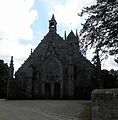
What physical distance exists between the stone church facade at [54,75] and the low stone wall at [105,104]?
119 feet

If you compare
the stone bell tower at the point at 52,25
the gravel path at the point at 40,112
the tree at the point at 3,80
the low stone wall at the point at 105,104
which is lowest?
the gravel path at the point at 40,112

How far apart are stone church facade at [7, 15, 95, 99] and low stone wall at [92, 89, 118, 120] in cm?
3633

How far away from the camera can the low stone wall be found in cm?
977

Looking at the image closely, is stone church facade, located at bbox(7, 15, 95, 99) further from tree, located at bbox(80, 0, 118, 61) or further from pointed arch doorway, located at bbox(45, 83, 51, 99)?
tree, located at bbox(80, 0, 118, 61)

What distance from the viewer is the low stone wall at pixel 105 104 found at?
32.0 ft

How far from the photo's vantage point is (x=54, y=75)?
50312mm

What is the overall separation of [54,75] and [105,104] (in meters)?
40.4

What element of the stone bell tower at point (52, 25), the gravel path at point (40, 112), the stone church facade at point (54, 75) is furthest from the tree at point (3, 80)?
the gravel path at point (40, 112)

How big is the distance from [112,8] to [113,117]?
56.8 ft

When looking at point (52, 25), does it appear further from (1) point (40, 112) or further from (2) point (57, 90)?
(1) point (40, 112)

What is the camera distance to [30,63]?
174 ft

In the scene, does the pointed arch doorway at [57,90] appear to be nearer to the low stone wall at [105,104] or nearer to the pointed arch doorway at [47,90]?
the pointed arch doorway at [47,90]

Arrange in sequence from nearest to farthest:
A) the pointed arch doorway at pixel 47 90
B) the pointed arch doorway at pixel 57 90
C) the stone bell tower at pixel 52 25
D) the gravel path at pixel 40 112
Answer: the gravel path at pixel 40 112 < the pointed arch doorway at pixel 57 90 < the pointed arch doorway at pixel 47 90 < the stone bell tower at pixel 52 25

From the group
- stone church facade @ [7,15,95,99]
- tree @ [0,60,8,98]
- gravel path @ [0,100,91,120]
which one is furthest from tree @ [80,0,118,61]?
tree @ [0,60,8,98]
